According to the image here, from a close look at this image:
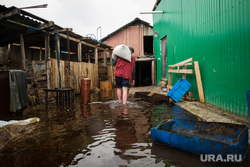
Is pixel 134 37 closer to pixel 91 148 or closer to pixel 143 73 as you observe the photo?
pixel 143 73

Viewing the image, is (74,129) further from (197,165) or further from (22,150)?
(197,165)

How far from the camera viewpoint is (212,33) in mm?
5094

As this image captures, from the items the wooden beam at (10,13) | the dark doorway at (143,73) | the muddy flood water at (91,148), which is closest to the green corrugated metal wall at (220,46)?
the muddy flood water at (91,148)

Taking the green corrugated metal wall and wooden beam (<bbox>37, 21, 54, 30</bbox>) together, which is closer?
the green corrugated metal wall

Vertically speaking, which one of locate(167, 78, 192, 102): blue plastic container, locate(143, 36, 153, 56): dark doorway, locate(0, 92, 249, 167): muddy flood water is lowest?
locate(0, 92, 249, 167): muddy flood water

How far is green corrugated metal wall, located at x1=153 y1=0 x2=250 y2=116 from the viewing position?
149 inches

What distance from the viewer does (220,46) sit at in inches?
185

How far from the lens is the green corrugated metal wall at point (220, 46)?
12.4 ft

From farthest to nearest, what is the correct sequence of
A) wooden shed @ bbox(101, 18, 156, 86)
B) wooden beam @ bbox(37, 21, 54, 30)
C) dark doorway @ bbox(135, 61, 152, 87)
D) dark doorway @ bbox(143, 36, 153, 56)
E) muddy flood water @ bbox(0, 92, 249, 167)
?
dark doorway @ bbox(135, 61, 152, 87) < dark doorway @ bbox(143, 36, 153, 56) < wooden shed @ bbox(101, 18, 156, 86) < wooden beam @ bbox(37, 21, 54, 30) < muddy flood water @ bbox(0, 92, 249, 167)

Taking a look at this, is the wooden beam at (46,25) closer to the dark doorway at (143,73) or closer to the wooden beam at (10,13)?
the wooden beam at (10,13)

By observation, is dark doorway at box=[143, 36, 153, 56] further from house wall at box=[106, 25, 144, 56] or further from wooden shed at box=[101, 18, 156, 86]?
house wall at box=[106, 25, 144, 56]

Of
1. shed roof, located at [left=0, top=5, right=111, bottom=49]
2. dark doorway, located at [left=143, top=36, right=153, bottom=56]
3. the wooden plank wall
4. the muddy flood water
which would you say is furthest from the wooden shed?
the muddy flood water

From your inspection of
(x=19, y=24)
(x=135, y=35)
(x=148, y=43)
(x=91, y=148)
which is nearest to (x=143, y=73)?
(x=148, y=43)

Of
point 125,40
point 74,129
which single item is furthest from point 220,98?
point 125,40
